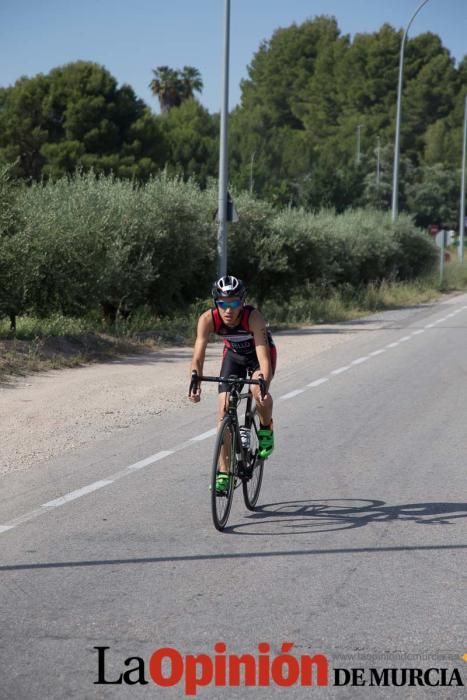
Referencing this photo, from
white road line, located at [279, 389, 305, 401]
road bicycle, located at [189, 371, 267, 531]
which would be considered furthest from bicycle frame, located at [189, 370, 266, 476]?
white road line, located at [279, 389, 305, 401]

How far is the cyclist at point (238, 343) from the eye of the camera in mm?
7254

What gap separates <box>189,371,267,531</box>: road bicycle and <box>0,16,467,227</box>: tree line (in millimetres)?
40806

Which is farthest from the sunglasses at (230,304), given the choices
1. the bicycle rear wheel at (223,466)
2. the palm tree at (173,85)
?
the palm tree at (173,85)

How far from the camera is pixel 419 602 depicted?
18.4ft

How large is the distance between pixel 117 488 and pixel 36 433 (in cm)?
281

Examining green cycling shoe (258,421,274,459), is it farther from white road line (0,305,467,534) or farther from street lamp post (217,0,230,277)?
street lamp post (217,0,230,277)

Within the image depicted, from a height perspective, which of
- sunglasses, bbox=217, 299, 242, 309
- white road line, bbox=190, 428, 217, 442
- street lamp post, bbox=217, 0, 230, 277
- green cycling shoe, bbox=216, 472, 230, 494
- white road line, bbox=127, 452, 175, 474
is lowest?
white road line, bbox=127, 452, 175, 474

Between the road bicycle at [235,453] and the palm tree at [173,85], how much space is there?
235ft

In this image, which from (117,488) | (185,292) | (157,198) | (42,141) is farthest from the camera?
(42,141)

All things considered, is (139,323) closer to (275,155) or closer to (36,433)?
(36,433)

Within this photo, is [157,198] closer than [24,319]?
No

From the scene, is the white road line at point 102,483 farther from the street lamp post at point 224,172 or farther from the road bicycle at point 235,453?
the street lamp post at point 224,172

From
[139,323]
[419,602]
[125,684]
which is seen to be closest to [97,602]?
[125,684]

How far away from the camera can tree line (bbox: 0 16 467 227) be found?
164 ft
